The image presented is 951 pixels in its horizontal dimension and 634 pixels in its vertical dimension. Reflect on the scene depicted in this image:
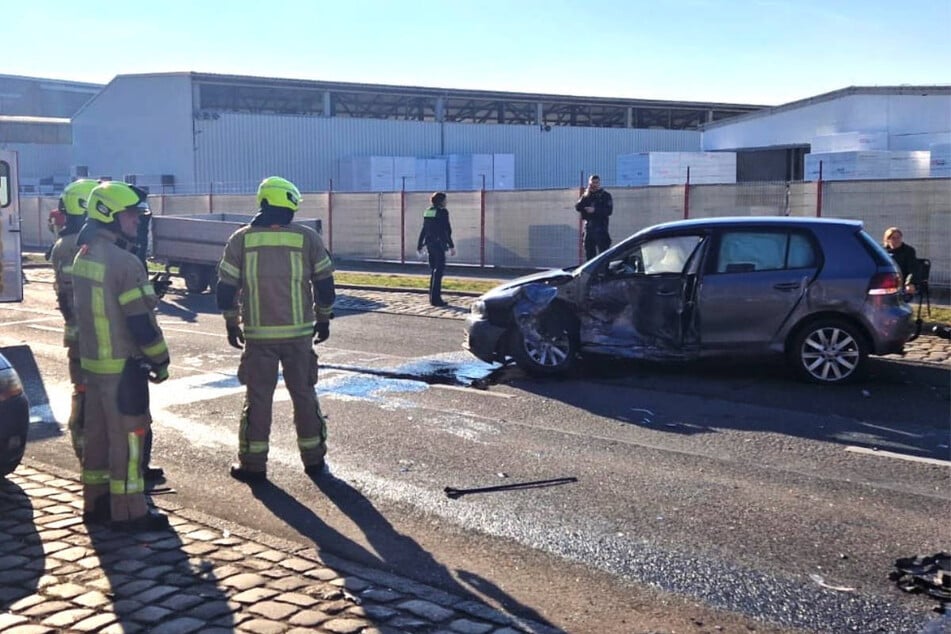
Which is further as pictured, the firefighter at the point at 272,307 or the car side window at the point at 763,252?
the car side window at the point at 763,252

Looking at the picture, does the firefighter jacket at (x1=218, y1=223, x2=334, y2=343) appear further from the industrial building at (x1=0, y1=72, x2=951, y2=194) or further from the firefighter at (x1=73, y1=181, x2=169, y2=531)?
the industrial building at (x1=0, y1=72, x2=951, y2=194)

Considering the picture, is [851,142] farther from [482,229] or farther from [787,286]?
[787,286]

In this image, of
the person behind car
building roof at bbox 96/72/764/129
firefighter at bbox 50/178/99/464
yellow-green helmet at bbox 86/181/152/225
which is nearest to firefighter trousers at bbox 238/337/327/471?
A: firefighter at bbox 50/178/99/464

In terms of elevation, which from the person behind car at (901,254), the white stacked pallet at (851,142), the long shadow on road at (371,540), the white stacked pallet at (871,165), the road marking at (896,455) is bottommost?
the long shadow on road at (371,540)

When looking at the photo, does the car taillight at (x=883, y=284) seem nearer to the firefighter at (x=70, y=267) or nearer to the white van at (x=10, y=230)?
the firefighter at (x=70, y=267)

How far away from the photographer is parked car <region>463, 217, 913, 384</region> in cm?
993

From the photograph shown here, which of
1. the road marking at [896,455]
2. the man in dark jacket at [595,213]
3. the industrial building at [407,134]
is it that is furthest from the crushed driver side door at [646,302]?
the industrial building at [407,134]

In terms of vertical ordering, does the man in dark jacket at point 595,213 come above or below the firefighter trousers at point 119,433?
above

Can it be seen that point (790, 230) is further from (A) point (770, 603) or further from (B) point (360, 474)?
(A) point (770, 603)

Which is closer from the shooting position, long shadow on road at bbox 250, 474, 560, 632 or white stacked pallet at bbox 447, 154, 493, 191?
long shadow on road at bbox 250, 474, 560, 632

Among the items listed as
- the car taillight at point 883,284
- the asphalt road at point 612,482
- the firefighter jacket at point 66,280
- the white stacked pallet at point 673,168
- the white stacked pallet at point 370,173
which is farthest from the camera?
the white stacked pallet at point 370,173

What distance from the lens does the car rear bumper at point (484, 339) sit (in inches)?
421

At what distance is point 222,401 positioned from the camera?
9508mm

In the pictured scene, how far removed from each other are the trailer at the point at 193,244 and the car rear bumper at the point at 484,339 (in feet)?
31.1
